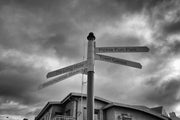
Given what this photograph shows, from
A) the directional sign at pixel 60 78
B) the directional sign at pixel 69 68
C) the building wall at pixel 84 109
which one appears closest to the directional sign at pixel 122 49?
the directional sign at pixel 69 68

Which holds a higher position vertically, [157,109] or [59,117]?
[157,109]

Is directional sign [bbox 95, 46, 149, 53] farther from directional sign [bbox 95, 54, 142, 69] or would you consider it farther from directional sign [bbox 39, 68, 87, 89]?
directional sign [bbox 39, 68, 87, 89]

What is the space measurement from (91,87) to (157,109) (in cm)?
3250

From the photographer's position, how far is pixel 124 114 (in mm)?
19922

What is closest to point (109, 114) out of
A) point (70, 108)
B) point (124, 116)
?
point (124, 116)

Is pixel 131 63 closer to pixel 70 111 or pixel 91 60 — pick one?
pixel 91 60

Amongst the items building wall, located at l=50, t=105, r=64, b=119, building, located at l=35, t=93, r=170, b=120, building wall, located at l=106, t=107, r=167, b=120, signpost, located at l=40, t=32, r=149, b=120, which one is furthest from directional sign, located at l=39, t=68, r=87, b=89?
building wall, located at l=50, t=105, r=64, b=119

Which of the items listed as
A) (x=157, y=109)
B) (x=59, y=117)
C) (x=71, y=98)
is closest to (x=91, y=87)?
(x=59, y=117)

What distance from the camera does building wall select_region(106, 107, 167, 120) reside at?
19500 millimetres

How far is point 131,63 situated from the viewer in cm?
454

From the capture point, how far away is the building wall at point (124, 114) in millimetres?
19500

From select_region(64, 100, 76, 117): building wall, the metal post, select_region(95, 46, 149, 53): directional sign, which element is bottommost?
the metal post

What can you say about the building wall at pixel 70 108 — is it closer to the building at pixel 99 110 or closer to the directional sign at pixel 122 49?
the building at pixel 99 110

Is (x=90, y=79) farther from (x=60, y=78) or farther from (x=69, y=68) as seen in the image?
(x=60, y=78)
